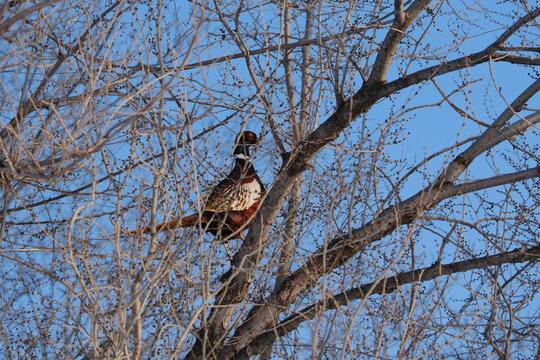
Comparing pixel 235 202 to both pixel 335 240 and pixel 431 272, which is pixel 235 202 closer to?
pixel 335 240

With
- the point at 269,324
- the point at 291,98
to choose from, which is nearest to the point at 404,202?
the point at 269,324

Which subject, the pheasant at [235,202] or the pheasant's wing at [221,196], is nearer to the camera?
the pheasant's wing at [221,196]

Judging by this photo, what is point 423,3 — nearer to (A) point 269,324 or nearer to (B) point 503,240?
(B) point 503,240

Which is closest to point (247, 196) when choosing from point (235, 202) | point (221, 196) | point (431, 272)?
point (235, 202)

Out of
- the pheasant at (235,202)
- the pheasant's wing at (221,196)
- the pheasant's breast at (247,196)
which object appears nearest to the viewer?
the pheasant's wing at (221,196)

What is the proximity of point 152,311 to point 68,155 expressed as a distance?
1908mm

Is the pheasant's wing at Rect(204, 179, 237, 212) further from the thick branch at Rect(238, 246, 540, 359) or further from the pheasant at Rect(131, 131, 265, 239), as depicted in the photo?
the thick branch at Rect(238, 246, 540, 359)

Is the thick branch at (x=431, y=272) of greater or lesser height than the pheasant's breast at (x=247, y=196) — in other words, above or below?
below

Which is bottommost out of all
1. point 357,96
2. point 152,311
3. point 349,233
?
point 152,311

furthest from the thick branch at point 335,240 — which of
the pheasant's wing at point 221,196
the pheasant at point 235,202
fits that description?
the pheasant's wing at point 221,196

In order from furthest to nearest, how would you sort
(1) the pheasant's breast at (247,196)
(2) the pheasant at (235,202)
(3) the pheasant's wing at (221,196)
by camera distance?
(1) the pheasant's breast at (247,196) → (2) the pheasant at (235,202) → (3) the pheasant's wing at (221,196)

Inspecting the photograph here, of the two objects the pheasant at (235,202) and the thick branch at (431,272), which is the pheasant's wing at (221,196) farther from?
the thick branch at (431,272)

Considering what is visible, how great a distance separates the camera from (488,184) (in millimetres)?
5832

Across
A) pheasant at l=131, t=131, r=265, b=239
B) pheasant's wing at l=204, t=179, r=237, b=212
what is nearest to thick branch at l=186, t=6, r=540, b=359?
pheasant at l=131, t=131, r=265, b=239
